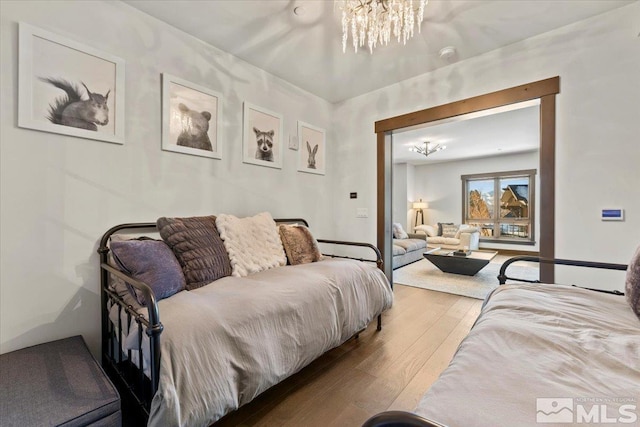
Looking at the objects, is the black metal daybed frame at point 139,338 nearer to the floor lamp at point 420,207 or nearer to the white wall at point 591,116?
the white wall at point 591,116

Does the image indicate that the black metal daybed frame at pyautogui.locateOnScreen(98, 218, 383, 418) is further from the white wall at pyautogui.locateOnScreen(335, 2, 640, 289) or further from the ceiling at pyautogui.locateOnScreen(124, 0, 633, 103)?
the white wall at pyautogui.locateOnScreen(335, 2, 640, 289)

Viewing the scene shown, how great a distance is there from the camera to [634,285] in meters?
1.13

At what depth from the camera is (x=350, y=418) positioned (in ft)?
4.45

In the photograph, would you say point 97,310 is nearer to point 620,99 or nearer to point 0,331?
point 0,331

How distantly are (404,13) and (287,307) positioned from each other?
6.21ft

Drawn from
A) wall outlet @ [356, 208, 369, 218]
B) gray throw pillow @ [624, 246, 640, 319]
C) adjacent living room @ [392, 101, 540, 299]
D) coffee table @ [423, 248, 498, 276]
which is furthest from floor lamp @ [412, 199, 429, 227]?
gray throw pillow @ [624, 246, 640, 319]

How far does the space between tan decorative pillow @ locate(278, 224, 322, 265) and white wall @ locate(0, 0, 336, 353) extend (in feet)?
1.70

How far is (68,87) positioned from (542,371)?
2527 mm

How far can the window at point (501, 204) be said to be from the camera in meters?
6.65

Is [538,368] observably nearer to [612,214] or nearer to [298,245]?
[298,245]

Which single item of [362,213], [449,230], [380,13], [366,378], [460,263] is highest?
[380,13]

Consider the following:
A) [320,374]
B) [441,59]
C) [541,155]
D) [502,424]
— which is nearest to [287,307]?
[320,374]

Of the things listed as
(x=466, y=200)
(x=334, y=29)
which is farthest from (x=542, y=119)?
(x=466, y=200)

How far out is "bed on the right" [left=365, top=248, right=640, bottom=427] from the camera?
54 cm
